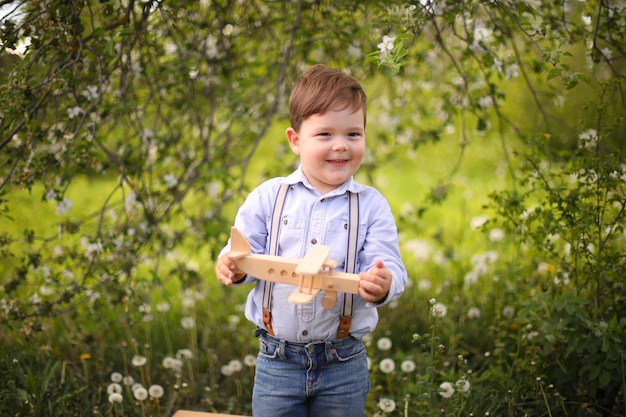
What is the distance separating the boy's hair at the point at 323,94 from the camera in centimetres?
184

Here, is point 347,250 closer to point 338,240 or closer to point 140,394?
point 338,240

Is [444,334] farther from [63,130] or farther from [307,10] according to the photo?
[63,130]

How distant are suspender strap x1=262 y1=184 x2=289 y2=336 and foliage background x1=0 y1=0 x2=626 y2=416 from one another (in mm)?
542

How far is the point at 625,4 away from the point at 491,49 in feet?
2.13

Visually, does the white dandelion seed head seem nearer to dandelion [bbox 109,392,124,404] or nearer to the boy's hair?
dandelion [bbox 109,392,124,404]

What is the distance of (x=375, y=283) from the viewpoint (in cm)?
167

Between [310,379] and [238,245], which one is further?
[310,379]

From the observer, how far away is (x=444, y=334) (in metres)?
3.31

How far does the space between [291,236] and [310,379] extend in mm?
456

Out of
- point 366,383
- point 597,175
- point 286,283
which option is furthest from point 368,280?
point 597,175

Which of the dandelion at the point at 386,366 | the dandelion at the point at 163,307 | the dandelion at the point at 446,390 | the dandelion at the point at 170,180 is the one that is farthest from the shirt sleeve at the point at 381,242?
the dandelion at the point at 163,307

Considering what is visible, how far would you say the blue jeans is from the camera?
190 centimetres

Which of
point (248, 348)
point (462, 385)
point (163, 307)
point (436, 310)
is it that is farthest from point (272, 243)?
point (163, 307)

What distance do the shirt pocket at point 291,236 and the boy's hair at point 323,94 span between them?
0.30 m
